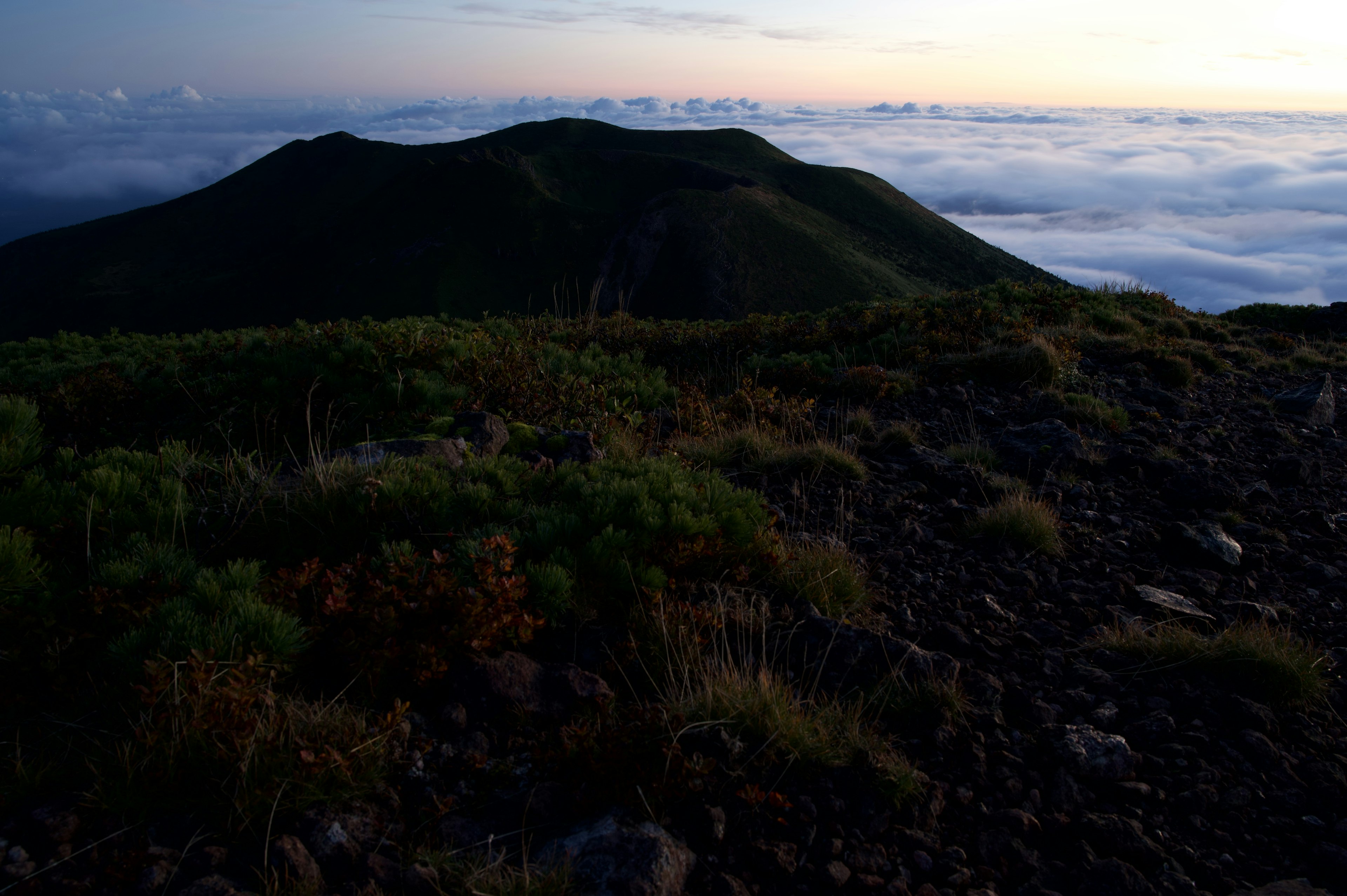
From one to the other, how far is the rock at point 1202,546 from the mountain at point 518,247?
305ft

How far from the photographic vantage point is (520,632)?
10.6 feet

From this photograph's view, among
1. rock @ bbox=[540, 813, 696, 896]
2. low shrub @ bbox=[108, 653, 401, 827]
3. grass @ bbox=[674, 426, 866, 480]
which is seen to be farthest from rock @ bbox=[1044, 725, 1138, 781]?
grass @ bbox=[674, 426, 866, 480]

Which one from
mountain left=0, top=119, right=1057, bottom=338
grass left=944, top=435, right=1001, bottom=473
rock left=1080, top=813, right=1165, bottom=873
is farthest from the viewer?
mountain left=0, top=119, right=1057, bottom=338

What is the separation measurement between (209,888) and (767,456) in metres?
4.74

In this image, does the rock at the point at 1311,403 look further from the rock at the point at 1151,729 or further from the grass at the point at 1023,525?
the rock at the point at 1151,729

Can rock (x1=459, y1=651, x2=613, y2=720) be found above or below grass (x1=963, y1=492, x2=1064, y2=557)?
above

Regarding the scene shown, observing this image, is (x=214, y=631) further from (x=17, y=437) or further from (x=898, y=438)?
(x=898, y=438)

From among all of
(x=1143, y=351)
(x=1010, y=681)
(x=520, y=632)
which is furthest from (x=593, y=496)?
(x=1143, y=351)

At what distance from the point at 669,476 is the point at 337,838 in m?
2.74

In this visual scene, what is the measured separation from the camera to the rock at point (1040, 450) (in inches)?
249

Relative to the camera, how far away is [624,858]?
7.65 ft

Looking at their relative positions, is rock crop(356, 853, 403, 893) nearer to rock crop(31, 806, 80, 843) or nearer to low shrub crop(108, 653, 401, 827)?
low shrub crop(108, 653, 401, 827)

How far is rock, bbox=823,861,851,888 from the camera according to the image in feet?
7.98

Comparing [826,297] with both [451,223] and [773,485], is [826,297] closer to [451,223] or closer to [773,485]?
[451,223]
